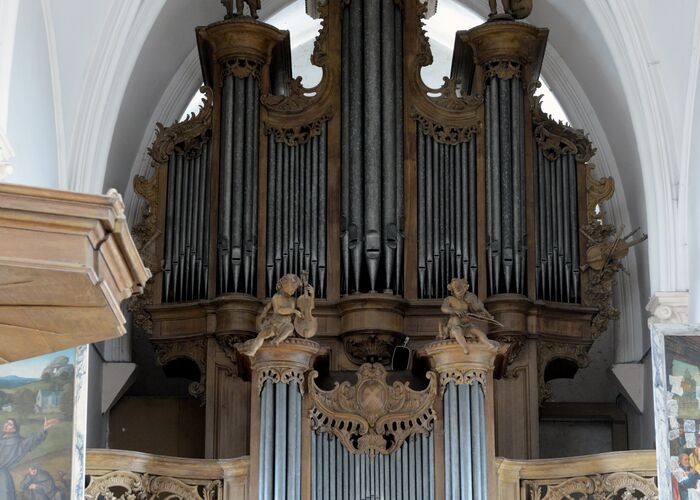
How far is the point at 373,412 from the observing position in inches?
530

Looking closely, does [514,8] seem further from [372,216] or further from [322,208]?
[322,208]

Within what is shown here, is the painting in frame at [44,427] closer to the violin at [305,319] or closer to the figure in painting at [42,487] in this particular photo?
the figure in painting at [42,487]

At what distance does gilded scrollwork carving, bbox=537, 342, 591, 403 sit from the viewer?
1496 centimetres

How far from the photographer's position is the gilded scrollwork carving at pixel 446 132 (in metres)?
15.7

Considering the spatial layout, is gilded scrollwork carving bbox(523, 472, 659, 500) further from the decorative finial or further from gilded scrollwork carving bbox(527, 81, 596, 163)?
the decorative finial

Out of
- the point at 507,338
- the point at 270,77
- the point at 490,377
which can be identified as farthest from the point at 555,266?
the point at 270,77

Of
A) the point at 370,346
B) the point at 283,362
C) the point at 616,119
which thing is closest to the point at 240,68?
the point at 370,346

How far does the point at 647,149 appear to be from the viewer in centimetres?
1502

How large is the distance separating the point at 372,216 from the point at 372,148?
0.74 metres

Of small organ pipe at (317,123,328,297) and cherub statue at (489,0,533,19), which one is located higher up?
cherub statue at (489,0,533,19)

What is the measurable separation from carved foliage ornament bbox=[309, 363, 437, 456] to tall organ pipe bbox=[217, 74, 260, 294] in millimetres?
1947

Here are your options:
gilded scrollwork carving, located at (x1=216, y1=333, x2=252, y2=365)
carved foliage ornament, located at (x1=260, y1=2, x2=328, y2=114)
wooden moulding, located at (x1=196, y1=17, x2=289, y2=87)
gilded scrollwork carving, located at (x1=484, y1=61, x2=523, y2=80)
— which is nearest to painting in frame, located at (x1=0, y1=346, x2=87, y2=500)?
gilded scrollwork carving, located at (x1=216, y1=333, x2=252, y2=365)

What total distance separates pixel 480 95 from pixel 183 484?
5.17 m

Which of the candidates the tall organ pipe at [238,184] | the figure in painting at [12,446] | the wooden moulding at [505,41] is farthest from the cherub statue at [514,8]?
the figure in painting at [12,446]
